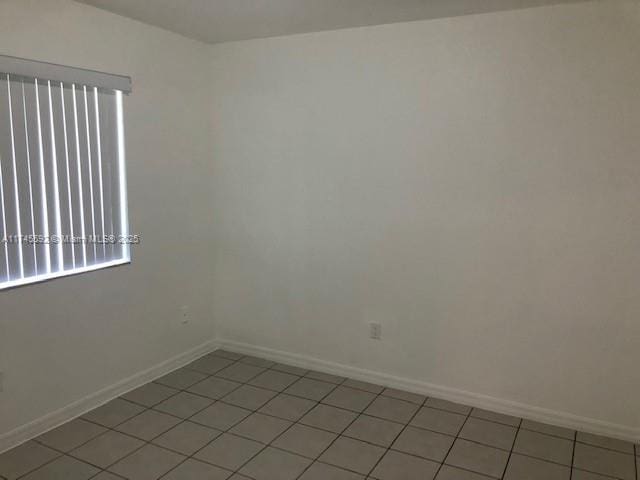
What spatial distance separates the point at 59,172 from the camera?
2.73 m

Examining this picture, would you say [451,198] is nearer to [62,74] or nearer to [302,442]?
[302,442]

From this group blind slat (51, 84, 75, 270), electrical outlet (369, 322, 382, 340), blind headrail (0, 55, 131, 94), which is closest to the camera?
blind headrail (0, 55, 131, 94)

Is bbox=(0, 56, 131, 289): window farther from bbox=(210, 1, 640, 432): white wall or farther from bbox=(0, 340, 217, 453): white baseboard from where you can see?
bbox=(210, 1, 640, 432): white wall

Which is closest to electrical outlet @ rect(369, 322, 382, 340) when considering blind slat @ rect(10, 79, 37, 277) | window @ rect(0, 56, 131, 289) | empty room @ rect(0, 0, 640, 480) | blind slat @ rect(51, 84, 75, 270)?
empty room @ rect(0, 0, 640, 480)

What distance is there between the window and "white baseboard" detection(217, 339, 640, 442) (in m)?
1.25

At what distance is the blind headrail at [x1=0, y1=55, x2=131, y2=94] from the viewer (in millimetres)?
2418

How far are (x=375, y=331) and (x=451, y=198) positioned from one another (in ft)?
3.23

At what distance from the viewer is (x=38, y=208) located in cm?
264

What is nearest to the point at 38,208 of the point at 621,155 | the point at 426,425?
the point at 426,425

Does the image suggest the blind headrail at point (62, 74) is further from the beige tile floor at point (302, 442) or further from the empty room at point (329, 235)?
the beige tile floor at point (302, 442)

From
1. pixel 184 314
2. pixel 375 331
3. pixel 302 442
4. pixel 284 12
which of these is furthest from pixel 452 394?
pixel 284 12

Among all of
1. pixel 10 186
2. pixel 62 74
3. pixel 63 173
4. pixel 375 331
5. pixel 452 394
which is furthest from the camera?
pixel 375 331

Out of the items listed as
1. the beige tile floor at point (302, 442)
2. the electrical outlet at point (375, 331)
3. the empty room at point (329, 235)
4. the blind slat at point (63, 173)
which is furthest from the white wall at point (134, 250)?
the electrical outlet at point (375, 331)

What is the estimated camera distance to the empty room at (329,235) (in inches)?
101
